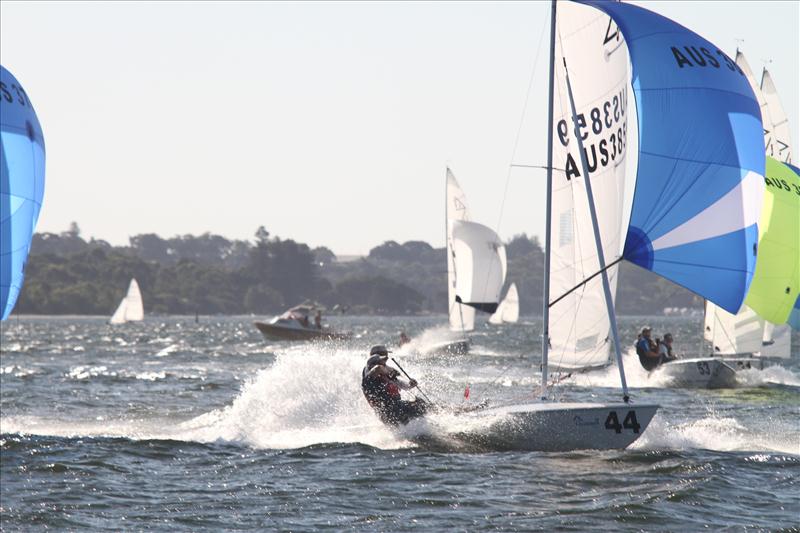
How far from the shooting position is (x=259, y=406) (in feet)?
77.4

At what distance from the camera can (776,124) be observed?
114 feet

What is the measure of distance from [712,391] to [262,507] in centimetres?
1722

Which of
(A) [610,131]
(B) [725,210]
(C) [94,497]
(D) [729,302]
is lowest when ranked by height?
(C) [94,497]

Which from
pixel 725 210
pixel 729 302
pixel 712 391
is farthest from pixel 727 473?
pixel 712 391

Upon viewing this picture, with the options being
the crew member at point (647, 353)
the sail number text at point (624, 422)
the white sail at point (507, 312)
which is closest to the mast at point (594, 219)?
the sail number text at point (624, 422)

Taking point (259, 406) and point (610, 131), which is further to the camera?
point (259, 406)

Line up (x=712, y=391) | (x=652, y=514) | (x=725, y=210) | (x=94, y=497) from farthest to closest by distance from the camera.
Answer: (x=712, y=391)
(x=725, y=210)
(x=94, y=497)
(x=652, y=514)

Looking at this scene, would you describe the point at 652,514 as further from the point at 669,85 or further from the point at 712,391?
the point at 712,391

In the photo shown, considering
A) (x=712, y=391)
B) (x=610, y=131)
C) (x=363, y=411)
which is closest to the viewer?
(x=610, y=131)

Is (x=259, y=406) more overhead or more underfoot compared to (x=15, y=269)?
more underfoot

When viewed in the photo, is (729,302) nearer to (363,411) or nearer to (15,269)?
(363,411)

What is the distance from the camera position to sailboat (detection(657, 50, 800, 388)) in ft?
88.4

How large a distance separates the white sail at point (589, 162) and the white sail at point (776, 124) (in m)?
15.0

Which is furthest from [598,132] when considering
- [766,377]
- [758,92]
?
[766,377]
